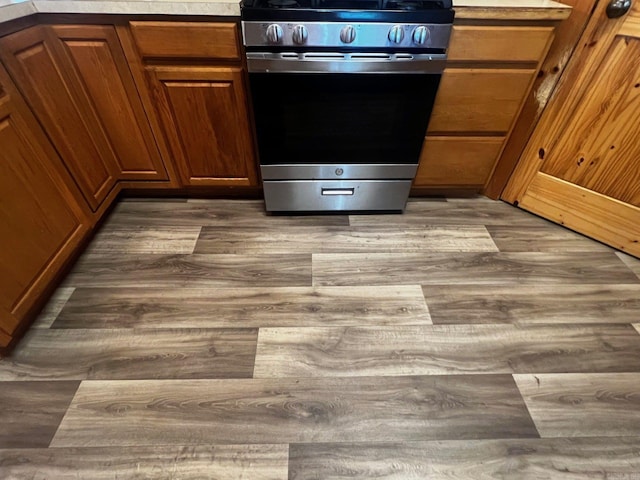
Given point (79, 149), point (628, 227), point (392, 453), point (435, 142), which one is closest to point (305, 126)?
point (435, 142)

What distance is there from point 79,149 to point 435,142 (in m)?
1.53

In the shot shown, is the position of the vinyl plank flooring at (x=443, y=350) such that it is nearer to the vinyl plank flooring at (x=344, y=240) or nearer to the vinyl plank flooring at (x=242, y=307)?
the vinyl plank flooring at (x=242, y=307)

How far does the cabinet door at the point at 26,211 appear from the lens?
105 cm

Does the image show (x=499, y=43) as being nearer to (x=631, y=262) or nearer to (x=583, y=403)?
(x=631, y=262)

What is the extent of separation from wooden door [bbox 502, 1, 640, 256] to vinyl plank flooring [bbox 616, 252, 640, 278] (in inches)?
1.0

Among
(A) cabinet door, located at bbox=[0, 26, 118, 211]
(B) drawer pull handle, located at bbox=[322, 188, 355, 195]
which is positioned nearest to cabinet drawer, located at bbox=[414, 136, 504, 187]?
(B) drawer pull handle, located at bbox=[322, 188, 355, 195]

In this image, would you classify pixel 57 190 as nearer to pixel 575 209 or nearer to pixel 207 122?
pixel 207 122

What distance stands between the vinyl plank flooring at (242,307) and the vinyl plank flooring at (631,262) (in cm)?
99

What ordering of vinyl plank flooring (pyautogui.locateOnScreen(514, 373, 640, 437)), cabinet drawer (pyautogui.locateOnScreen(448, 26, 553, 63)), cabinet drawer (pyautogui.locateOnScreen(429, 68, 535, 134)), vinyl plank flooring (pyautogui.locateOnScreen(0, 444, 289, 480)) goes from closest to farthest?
1. vinyl plank flooring (pyautogui.locateOnScreen(0, 444, 289, 480))
2. vinyl plank flooring (pyautogui.locateOnScreen(514, 373, 640, 437))
3. cabinet drawer (pyautogui.locateOnScreen(448, 26, 553, 63))
4. cabinet drawer (pyautogui.locateOnScreen(429, 68, 535, 134))

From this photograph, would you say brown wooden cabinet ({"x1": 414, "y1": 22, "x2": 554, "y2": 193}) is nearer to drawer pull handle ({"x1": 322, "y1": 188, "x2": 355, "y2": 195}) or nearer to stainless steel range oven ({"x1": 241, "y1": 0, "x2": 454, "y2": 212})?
stainless steel range oven ({"x1": 241, "y1": 0, "x2": 454, "y2": 212})

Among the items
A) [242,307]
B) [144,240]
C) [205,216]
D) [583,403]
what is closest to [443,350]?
[583,403]

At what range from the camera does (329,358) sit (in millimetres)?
1167

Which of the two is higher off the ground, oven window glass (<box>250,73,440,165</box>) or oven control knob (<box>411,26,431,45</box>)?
oven control knob (<box>411,26,431,45</box>)

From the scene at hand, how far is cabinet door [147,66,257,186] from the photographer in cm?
131
